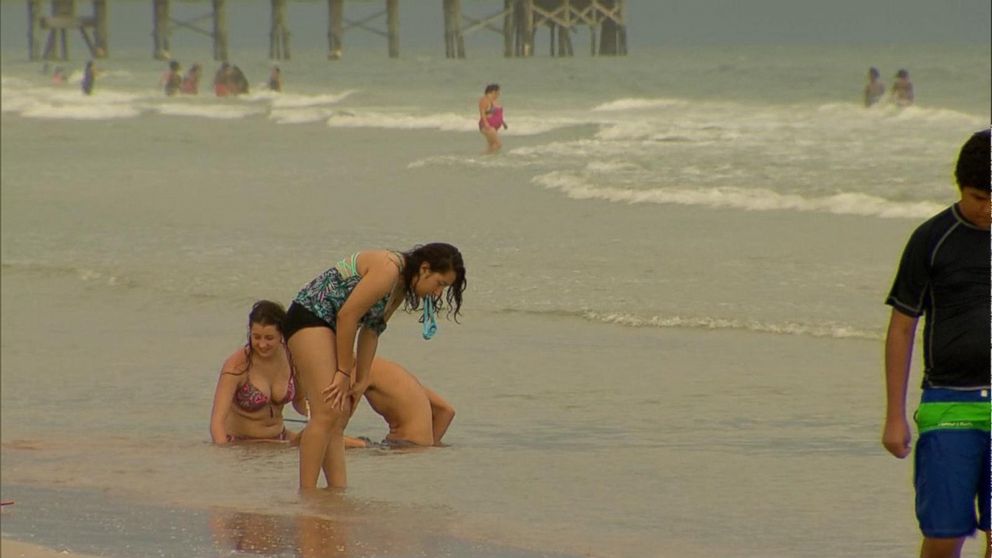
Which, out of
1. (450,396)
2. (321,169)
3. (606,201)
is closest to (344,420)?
(450,396)

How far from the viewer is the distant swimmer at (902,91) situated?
30828mm

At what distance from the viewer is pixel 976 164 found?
354cm

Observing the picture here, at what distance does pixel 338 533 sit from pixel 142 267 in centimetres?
791

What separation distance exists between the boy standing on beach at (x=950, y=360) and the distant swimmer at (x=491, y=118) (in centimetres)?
2018

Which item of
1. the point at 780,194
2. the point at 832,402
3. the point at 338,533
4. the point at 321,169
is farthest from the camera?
the point at 321,169

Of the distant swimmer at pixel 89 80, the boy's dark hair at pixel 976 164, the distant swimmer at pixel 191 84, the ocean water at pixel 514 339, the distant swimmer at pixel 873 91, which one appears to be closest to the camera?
the boy's dark hair at pixel 976 164

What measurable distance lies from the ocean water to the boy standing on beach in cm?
150

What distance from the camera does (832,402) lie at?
24.9ft

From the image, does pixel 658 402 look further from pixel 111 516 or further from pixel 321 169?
pixel 321 169

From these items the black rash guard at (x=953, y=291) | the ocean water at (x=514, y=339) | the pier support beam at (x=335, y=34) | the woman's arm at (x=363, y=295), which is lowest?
the ocean water at (x=514, y=339)

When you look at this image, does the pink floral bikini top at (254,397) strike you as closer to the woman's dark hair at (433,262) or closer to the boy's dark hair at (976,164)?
the woman's dark hair at (433,262)

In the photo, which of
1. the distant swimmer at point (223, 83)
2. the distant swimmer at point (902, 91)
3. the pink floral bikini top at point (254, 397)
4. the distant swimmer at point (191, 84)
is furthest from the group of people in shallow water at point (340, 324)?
the distant swimmer at point (191, 84)

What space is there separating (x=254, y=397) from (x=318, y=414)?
1.40m

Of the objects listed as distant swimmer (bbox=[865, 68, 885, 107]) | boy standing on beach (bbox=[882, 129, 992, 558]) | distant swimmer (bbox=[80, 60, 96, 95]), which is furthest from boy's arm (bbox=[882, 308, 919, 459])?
distant swimmer (bbox=[80, 60, 96, 95])
